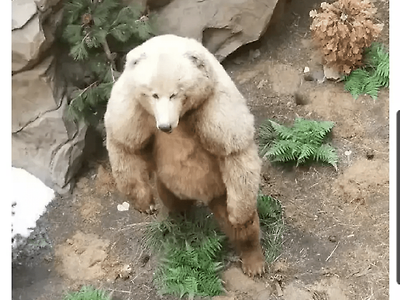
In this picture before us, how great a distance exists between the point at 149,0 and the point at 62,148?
65cm

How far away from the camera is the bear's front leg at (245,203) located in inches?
62.4

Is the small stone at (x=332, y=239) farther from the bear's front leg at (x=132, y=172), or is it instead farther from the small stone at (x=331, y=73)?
the small stone at (x=331, y=73)

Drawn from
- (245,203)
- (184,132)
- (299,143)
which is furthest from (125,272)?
(299,143)

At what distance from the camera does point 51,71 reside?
2084 millimetres

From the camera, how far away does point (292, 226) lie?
6.68 ft

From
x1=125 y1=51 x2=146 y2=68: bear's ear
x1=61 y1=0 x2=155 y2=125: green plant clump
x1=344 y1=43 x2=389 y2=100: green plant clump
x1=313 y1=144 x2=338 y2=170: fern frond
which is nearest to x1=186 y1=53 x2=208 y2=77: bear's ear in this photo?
x1=125 y1=51 x2=146 y2=68: bear's ear

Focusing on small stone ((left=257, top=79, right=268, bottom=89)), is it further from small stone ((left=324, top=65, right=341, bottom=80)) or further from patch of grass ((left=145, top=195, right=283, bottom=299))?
patch of grass ((left=145, top=195, right=283, bottom=299))

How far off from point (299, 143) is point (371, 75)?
0.50 m

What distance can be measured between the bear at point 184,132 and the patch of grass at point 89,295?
1.15 feet

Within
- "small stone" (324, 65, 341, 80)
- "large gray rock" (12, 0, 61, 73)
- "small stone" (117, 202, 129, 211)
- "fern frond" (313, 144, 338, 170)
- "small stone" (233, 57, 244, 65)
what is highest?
"large gray rock" (12, 0, 61, 73)

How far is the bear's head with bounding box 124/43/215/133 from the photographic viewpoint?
1321mm

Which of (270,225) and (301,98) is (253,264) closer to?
(270,225)

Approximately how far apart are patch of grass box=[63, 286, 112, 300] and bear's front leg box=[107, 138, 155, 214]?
1.14 ft

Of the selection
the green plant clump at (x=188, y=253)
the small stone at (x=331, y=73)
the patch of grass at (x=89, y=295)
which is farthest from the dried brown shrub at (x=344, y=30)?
the patch of grass at (x=89, y=295)
